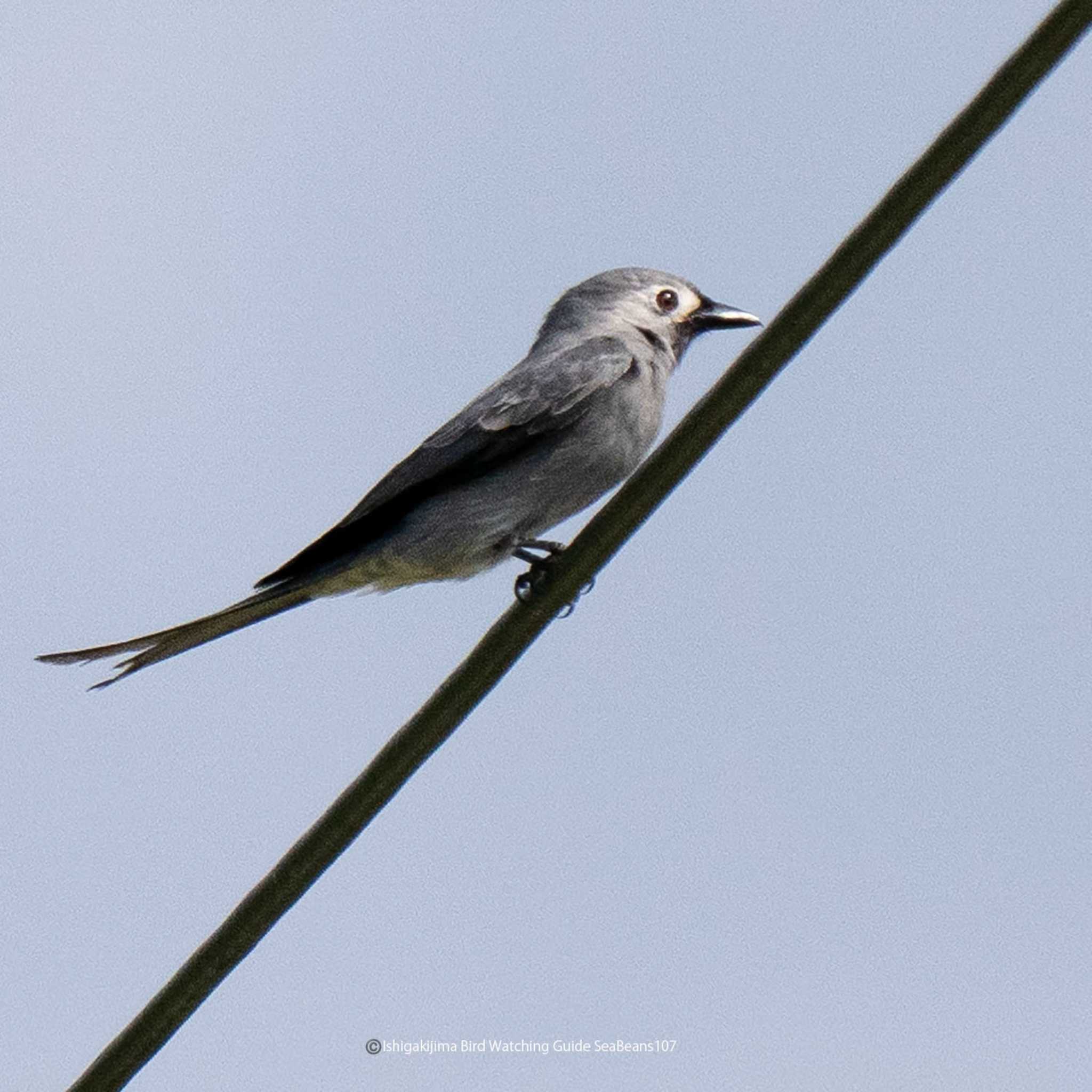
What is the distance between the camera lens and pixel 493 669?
4.82 m

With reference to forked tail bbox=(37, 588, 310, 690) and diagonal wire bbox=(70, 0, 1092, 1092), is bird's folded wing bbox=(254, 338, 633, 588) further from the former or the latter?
diagonal wire bbox=(70, 0, 1092, 1092)

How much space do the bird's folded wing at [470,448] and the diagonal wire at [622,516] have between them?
9.35ft

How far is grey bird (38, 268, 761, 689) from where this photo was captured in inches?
303

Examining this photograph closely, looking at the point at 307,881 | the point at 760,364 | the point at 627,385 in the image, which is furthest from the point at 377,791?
the point at 627,385

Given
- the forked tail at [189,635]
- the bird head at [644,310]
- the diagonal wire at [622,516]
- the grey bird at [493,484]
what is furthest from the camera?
the bird head at [644,310]

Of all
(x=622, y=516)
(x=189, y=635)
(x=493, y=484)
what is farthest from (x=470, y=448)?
(x=622, y=516)

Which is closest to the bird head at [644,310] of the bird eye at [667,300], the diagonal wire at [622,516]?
the bird eye at [667,300]

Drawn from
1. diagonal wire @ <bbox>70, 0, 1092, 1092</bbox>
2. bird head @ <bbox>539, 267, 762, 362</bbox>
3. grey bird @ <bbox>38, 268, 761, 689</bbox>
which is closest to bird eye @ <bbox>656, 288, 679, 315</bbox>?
bird head @ <bbox>539, 267, 762, 362</bbox>

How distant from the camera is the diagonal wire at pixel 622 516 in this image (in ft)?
12.9

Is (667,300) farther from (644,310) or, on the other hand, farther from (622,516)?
(622,516)

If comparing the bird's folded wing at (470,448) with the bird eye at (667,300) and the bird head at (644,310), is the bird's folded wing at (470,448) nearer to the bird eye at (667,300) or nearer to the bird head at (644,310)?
the bird head at (644,310)

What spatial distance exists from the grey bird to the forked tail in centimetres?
1

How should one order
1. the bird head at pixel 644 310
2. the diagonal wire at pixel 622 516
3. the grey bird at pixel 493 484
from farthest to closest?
the bird head at pixel 644 310
the grey bird at pixel 493 484
the diagonal wire at pixel 622 516

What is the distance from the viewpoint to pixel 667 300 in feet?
30.5
